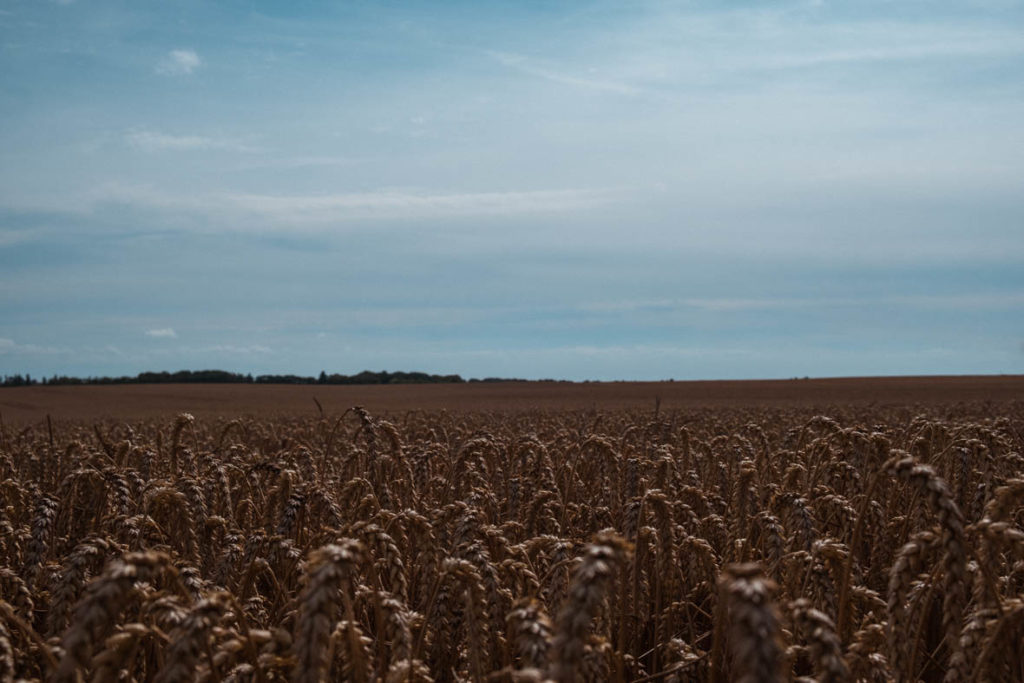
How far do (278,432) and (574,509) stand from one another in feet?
35.1

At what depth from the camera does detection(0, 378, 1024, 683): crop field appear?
195 cm

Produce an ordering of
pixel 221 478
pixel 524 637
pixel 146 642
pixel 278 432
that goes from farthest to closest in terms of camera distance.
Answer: pixel 278 432
pixel 221 478
pixel 146 642
pixel 524 637

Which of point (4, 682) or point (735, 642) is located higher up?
point (735, 642)

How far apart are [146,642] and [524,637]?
6.40 ft

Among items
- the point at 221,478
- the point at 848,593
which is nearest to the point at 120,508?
the point at 221,478

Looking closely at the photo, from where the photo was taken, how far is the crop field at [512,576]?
76.6 inches

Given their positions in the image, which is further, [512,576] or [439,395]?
[439,395]

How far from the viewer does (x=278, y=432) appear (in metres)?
15.3

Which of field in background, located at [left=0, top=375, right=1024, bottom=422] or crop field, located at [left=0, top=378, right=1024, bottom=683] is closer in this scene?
crop field, located at [left=0, top=378, right=1024, bottom=683]

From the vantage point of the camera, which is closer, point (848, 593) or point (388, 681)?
point (388, 681)

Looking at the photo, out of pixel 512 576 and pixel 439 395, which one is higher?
pixel 512 576

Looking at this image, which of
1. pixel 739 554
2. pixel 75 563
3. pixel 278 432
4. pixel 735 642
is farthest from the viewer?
pixel 278 432

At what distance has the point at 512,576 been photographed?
152 inches

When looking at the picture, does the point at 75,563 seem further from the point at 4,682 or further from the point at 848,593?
the point at 848,593
